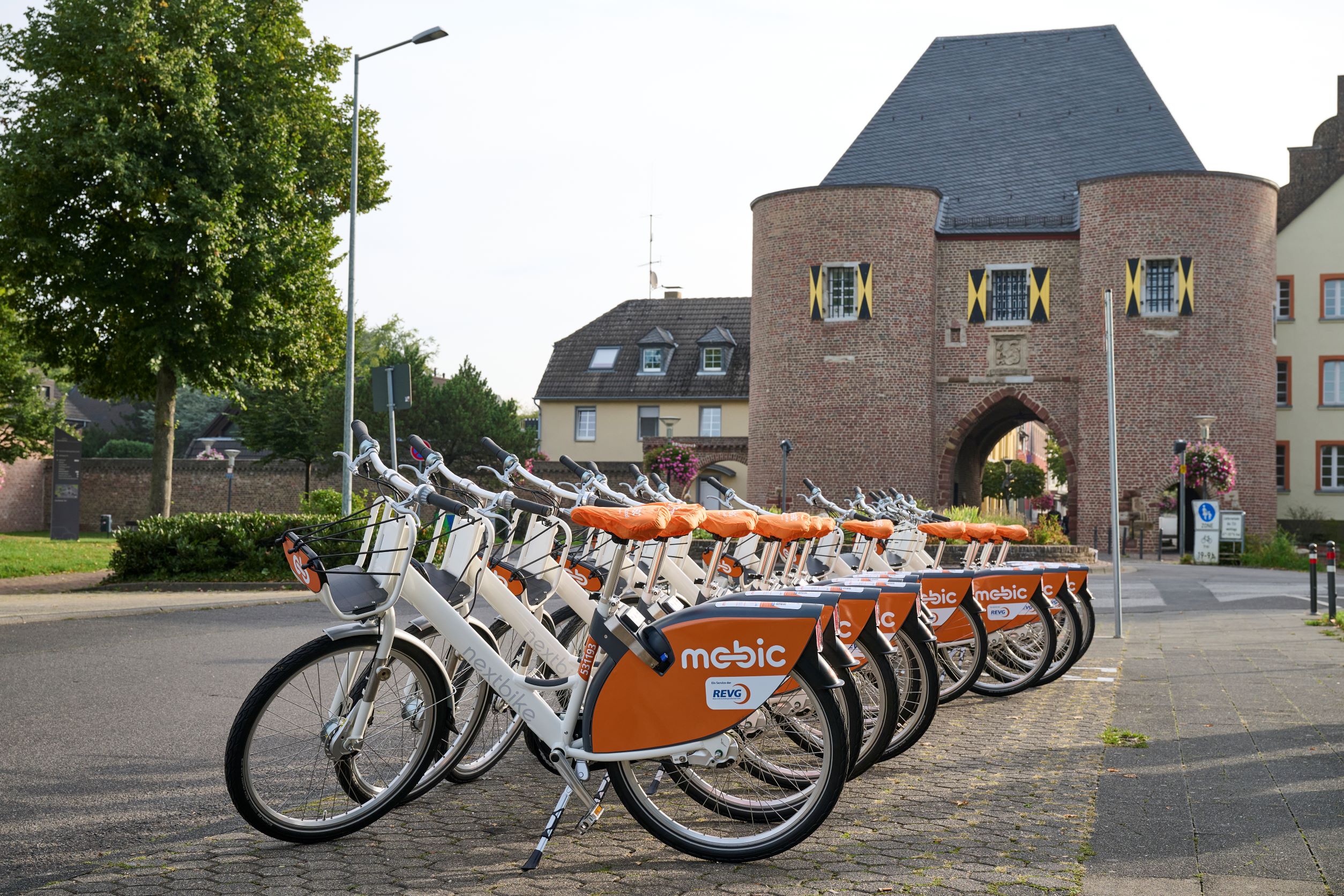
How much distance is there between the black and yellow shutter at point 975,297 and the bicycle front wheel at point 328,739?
35498 millimetres

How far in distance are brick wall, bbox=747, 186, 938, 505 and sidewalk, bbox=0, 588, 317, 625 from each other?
2240cm

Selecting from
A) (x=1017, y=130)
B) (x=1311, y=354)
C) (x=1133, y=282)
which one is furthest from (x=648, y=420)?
(x=1311, y=354)

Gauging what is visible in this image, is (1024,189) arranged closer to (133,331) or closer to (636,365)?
(636,365)

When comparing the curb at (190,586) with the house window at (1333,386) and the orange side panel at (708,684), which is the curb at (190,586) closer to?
the orange side panel at (708,684)

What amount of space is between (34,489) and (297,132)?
2742cm

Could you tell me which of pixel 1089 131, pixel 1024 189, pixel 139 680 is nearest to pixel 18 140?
pixel 139 680

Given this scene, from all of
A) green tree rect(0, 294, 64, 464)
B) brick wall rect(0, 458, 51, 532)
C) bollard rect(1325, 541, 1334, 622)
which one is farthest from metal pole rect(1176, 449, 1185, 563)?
brick wall rect(0, 458, 51, 532)

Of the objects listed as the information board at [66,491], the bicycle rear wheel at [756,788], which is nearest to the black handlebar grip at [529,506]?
the bicycle rear wheel at [756,788]

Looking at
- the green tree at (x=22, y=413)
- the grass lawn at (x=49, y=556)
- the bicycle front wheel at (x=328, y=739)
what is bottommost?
the grass lawn at (x=49, y=556)

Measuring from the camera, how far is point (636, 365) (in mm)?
59188

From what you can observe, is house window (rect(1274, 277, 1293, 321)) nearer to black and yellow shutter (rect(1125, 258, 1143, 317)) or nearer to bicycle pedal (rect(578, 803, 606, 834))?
black and yellow shutter (rect(1125, 258, 1143, 317))

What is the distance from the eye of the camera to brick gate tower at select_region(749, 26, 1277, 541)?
3534 centimetres

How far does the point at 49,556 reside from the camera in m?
23.4

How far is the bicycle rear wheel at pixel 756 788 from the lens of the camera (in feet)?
14.0
